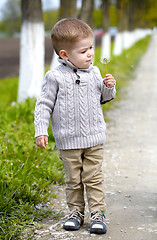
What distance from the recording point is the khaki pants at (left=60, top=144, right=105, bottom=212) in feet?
11.5

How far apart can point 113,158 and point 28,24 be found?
4.26m

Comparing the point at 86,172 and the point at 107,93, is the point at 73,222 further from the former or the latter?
the point at 107,93

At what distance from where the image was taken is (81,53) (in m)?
3.41

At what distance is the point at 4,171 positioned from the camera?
13.6 ft

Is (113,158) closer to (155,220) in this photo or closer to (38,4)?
(155,220)

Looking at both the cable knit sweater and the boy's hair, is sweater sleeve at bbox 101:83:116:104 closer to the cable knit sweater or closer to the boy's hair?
the cable knit sweater

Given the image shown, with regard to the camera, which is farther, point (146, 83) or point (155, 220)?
point (146, 83)

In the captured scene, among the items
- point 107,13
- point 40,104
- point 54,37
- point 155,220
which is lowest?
point 155,220

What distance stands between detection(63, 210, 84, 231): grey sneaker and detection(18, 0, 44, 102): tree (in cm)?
543

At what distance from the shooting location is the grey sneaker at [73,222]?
3615 millimetres

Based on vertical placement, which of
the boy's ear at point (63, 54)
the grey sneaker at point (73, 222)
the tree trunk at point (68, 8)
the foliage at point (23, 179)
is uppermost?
the tree trunk at point (68, 8)

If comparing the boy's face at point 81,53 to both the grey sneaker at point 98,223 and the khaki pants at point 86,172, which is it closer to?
the khaki pants at point 86,172

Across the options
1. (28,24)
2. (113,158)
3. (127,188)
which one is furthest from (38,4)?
(127,188)

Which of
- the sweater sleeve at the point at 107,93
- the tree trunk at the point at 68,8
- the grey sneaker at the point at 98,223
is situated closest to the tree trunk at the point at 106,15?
the tree trunk at the point at 68,8
